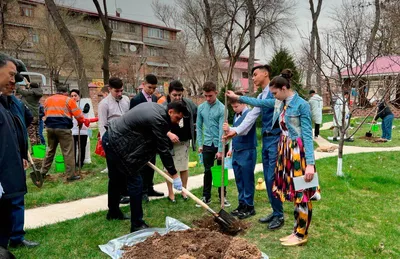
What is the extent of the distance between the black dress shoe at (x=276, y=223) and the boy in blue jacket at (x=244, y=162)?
492 mm

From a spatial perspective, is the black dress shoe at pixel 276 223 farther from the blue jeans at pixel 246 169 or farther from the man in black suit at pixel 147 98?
the man in black suit at pixel 147 98

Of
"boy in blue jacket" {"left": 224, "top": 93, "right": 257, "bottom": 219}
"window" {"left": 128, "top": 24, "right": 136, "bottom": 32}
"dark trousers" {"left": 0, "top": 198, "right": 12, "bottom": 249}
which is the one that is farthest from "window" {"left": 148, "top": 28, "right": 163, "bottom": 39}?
"dark trousers" {"left": 0, "top": 198, "right": 12, "bottom": 249}

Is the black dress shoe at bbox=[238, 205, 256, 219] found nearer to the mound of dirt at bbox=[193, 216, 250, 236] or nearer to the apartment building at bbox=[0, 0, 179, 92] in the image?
the mound of dirt at bbox=[193, 216, 250, 236]

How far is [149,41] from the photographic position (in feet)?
178

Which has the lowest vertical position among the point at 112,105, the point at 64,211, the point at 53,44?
the point at 64,211

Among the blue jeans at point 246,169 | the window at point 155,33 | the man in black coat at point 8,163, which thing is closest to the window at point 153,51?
A: the window at point 155,33

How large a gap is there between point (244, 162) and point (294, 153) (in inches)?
41.3

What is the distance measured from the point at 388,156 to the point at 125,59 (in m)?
34.9

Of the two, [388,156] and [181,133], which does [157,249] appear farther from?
[388,156]

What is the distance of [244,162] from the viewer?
14.2ft

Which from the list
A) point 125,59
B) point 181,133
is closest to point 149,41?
point 125,59

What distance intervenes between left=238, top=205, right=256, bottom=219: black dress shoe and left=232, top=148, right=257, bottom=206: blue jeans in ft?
0.24

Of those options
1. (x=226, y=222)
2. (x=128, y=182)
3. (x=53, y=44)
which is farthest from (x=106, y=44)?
(x=53, y=44)

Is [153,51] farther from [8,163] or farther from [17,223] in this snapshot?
[8,163]
